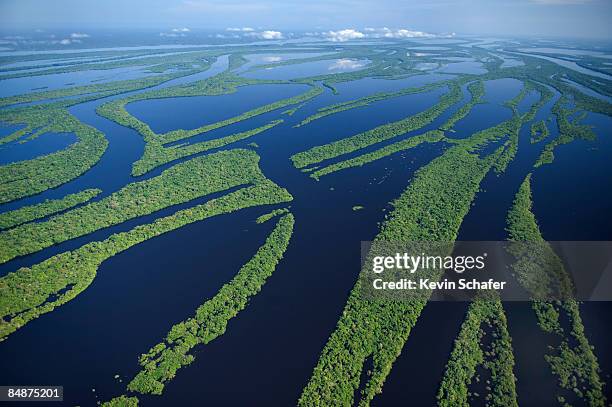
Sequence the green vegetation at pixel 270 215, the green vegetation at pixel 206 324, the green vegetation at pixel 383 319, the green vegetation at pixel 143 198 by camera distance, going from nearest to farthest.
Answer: the green vegetation at pixel 383 319 → the green vegetation at pixel 206 324 → the green vegetation at pixel 143 198 → the green vegetation at pixel 270 215

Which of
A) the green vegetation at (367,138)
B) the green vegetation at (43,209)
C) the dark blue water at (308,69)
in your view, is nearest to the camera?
the green vegetation at (43,209)

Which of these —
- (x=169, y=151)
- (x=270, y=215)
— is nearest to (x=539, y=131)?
(x=270, y=215)

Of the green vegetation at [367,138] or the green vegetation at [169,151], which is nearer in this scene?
the green vegetation at [169,151]

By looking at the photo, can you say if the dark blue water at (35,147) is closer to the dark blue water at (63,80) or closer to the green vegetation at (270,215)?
the green vegetation at (270,215)

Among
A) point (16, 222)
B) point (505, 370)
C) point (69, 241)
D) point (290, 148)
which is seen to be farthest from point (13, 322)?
point (290, 148)

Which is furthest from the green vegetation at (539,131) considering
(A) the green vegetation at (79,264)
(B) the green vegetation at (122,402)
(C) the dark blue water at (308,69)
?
(C) the dark blue water at (308,69)

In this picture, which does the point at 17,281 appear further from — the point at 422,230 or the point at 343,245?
the point at 422,230
